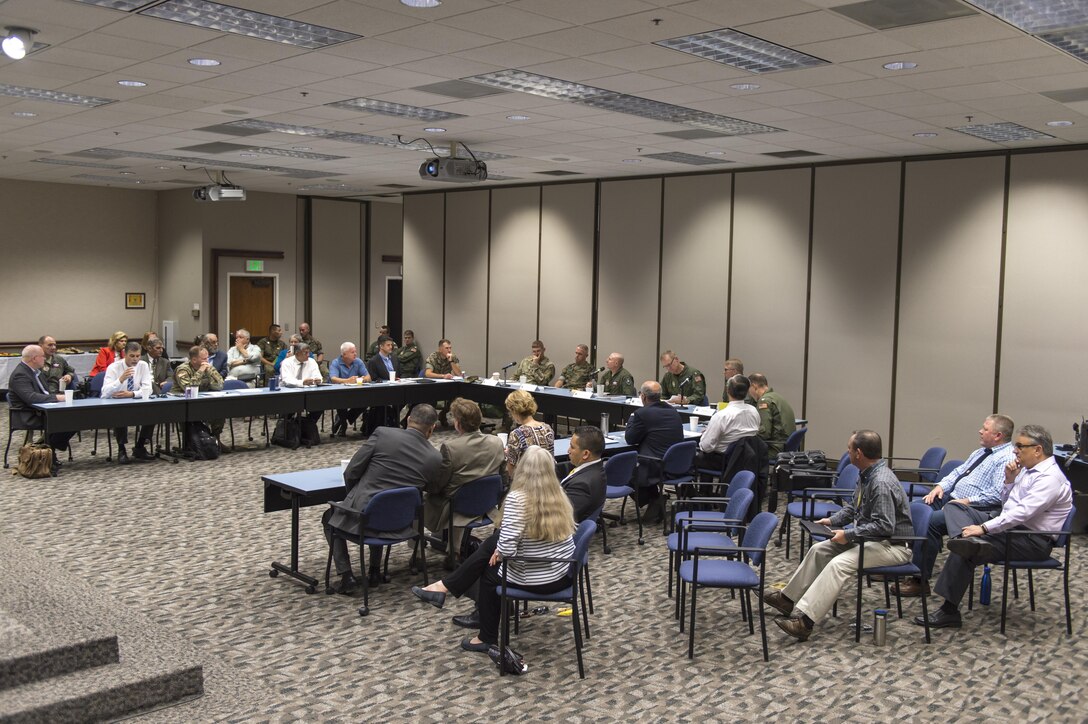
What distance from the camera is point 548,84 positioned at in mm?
7129

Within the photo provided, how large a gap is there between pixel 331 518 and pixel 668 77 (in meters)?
3.82

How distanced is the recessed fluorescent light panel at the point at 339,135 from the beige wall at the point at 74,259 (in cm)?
867

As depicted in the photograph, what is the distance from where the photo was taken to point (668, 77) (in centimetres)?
666

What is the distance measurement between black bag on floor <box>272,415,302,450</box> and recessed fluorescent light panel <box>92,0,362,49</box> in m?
6.54

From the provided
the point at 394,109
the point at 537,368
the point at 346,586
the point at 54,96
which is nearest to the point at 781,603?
the point at 346,586

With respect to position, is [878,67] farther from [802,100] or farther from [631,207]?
[631,207]

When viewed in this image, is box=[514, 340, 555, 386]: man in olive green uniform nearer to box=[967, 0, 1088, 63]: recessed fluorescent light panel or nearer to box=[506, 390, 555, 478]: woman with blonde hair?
box=[506, 390, 555, 478]: woman with blonde hair

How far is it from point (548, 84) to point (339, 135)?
144 inches

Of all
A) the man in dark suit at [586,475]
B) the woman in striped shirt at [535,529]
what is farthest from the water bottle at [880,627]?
the woman in striped shirt at [535,529]

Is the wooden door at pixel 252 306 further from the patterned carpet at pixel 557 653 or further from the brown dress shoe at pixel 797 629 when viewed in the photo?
the brown dress shoe at pixel 797 629

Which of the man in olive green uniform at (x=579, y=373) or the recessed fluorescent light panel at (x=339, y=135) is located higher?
the recessed fluorescent light panel at (x=339, y=135)

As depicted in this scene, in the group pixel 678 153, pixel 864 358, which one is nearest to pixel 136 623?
pixel 678 153

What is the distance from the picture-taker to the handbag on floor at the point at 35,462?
9.56m

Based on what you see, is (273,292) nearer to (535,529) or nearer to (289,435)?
(289,435)
